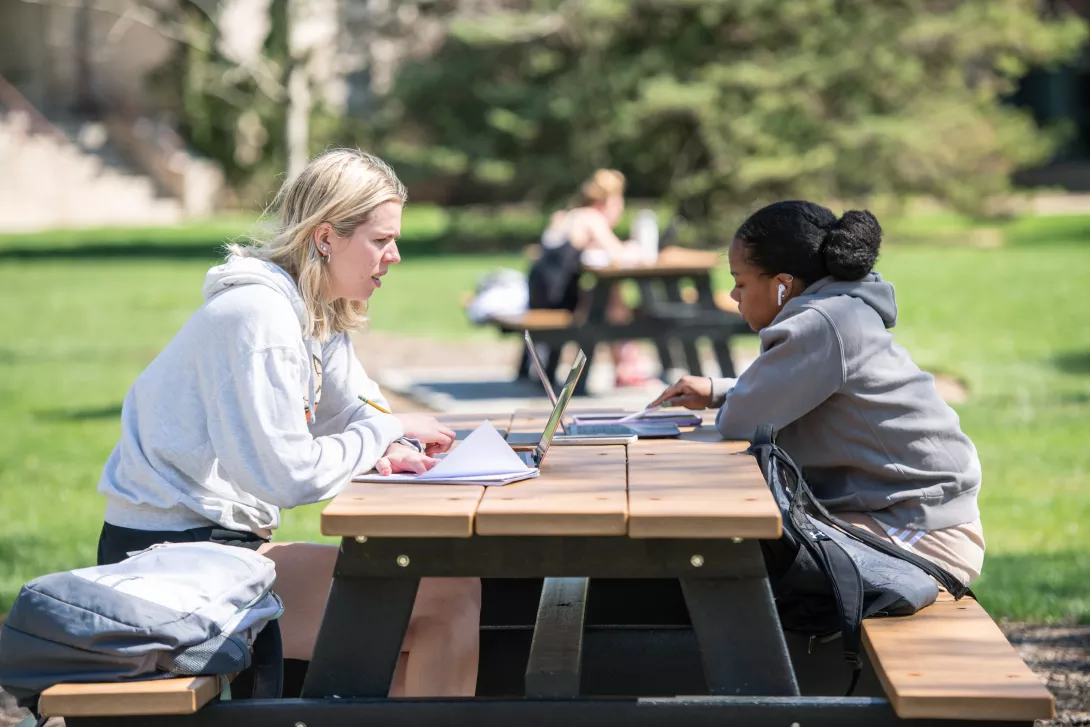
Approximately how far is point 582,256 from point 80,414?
12.2 ft

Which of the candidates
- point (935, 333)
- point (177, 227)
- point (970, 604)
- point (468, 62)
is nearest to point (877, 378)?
point (970, 604)

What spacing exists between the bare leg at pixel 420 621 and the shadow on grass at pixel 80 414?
7.12 meters

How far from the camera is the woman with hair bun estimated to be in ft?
11.3

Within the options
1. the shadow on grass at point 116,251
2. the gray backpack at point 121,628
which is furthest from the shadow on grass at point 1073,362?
the shadow on grass at point 116,251

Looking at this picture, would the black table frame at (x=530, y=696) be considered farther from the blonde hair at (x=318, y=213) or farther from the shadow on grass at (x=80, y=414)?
the shadow on grass at (x=80, y=414)

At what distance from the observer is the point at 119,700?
2.78m

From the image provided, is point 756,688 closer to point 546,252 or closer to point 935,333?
point 546,252

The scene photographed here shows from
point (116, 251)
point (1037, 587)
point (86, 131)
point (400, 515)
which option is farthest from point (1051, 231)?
point (86, 131)

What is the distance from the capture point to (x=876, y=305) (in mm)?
3578

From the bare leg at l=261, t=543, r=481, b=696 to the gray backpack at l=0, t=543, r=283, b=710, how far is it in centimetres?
32

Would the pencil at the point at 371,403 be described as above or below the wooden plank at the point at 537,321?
above

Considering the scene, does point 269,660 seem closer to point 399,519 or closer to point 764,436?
point 399,519

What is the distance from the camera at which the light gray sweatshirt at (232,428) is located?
311 centimetres

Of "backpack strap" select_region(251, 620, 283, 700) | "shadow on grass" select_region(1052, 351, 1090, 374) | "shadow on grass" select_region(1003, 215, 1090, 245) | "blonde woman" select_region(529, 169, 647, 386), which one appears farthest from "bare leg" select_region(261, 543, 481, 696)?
"shadow on grass" select_region(1003, 215, 1090, 245)
